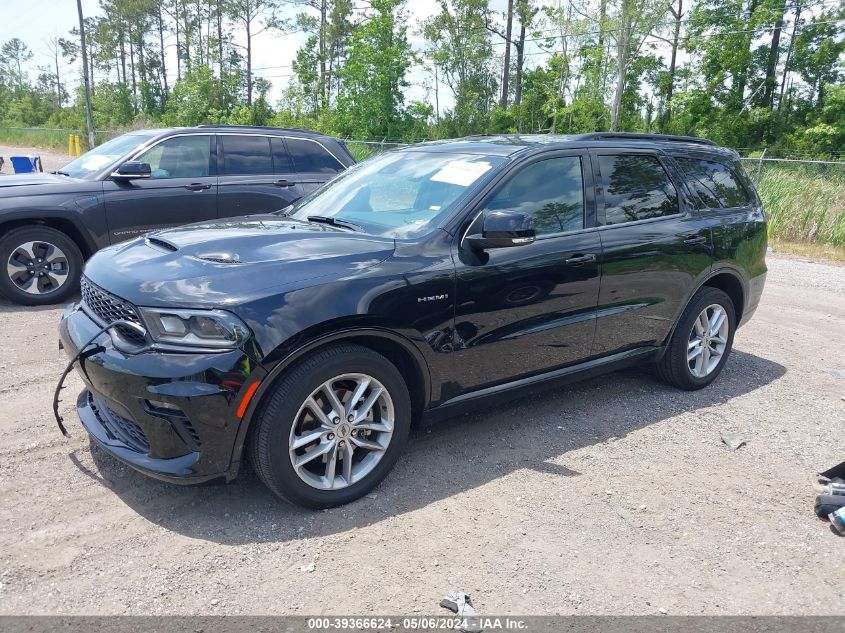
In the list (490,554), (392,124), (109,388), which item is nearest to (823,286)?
(490,554)

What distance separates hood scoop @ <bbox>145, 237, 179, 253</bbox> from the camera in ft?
11.4

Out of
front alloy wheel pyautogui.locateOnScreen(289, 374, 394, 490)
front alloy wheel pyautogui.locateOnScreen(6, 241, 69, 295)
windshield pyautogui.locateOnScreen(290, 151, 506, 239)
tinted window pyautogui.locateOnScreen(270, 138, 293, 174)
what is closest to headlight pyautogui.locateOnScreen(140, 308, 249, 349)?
front alloy wheel pyautogui.locateOnScreen(289, 374, 394, 490)

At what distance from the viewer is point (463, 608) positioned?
104 inches

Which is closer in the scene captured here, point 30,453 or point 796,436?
point 30,453

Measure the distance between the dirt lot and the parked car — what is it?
254cm

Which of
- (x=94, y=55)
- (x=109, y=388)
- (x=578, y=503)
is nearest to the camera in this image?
(x=109, y=388)

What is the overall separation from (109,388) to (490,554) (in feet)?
6.26

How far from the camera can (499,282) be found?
3734 mm

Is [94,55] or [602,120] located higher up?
[94,55]

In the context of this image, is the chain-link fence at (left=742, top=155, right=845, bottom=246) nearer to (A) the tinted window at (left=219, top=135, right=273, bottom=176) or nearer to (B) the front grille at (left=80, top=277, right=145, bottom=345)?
(A) the tinted window at (left=219, top=135, right=273, bottom=176)

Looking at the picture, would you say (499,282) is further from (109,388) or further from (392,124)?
(392,124)

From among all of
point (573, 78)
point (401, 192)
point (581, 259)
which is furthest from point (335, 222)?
point (573, 78)

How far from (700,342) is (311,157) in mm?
5194

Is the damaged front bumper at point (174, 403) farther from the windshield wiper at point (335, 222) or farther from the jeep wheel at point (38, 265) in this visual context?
the jeep wheel at point (38, 265)
